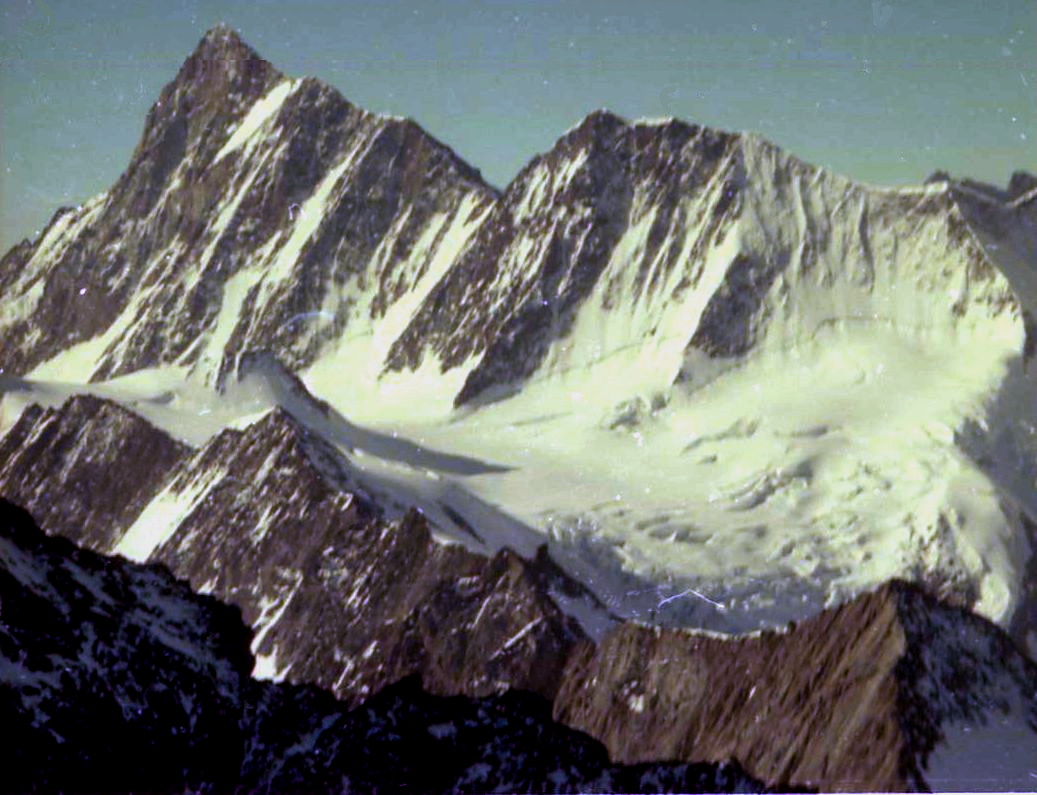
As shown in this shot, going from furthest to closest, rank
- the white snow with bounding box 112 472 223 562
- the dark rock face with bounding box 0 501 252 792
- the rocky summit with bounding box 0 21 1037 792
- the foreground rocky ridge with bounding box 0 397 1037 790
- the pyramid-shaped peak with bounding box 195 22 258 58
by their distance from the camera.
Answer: the pyramid-shaped peak with bounding box 195 22 258 58
the white snow with bounding box 112 472 223 562
the rocky summit with bounding box 0 21 1037 792
the foreground rocky ridge with bounding box 0 397 1037 790
the dark rock face with bounding box 0 501 252 792

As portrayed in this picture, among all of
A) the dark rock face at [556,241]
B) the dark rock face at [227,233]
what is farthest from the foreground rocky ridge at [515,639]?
the dark rock face at [556,241]

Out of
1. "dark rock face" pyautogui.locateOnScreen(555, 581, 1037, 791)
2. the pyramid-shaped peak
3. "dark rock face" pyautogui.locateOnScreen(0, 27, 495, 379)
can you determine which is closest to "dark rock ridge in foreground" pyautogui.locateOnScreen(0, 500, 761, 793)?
"dark rock face" pyautogui.locateOnScreen(555, 581, 1037, 791)

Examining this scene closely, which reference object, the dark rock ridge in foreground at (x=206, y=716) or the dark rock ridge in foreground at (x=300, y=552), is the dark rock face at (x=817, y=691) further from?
the dark rock ridge in foreground at (x=300, y=552)

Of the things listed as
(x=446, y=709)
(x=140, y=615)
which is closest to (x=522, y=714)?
(x=446, y=709)

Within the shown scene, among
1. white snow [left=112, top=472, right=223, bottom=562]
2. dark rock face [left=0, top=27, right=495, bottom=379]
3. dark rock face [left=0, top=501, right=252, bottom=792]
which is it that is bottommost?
dark rock face [left=0, top=501, right=252, bottom=792]

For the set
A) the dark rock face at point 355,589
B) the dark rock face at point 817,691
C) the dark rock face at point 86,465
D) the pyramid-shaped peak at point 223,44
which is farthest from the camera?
the pyramid-shaped peak at point 223,44

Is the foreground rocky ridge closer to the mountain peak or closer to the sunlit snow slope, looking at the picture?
the sunlit snow slope

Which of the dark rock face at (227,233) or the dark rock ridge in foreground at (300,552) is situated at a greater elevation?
the dark rock face at (227,233)
